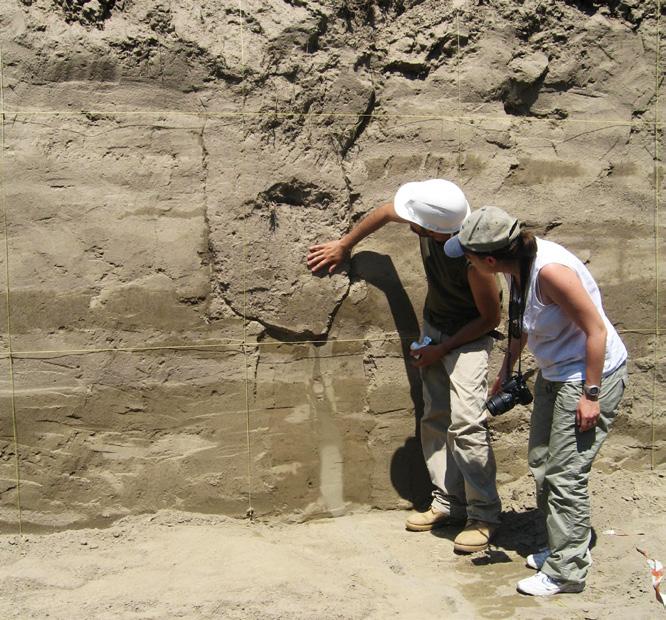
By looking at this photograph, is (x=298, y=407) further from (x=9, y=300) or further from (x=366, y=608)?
(x=9, y=300)

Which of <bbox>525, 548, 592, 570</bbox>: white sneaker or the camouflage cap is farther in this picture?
<bbox>525, 548, 592, 570</bbox>: white sneaker

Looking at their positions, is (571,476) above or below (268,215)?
below

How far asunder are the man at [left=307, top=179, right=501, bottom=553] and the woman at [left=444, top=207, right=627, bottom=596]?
0.31 m

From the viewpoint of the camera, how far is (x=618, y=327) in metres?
4.17

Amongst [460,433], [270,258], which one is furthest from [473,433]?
[270,258]

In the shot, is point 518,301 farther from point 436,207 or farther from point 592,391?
point 436,207

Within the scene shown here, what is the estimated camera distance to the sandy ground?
10.1ft

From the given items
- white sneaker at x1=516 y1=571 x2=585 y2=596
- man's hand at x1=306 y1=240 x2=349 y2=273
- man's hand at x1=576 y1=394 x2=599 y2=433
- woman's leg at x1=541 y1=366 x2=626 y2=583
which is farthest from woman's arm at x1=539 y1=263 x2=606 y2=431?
man's hand at x1=306 y1=240 x2=349 y2=273

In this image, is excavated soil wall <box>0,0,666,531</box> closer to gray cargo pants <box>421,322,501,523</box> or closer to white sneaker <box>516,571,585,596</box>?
gray cargo pants <box>421,322,501,523</box>

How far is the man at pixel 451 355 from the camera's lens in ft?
11.6

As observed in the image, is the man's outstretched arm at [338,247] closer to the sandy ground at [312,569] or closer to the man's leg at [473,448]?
the man's leg at [473,448]

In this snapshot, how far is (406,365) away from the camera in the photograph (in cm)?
399

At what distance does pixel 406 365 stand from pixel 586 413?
1085 mm

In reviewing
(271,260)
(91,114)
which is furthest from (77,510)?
(91,114)
